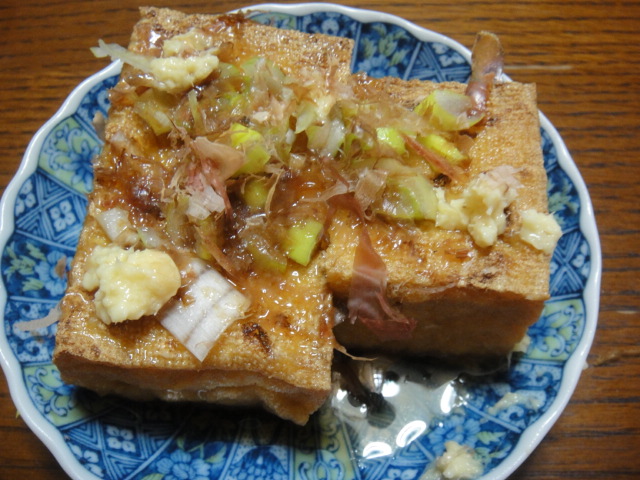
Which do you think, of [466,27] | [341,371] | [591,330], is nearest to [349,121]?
[341,371]

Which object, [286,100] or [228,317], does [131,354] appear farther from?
[286,100]

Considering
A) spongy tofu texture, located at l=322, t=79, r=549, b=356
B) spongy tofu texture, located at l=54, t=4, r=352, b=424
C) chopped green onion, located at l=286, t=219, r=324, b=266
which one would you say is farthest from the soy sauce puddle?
chopped green onion, located at l=286, t=219, r=324, b=266

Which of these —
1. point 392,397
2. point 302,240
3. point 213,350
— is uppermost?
point 302,240

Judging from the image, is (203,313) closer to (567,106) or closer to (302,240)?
(302,240)

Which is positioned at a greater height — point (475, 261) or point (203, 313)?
point (475, 261)

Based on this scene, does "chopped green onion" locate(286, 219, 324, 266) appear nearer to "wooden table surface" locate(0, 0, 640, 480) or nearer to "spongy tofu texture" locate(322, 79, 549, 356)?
"spongy tofu texture" locate(322, 79, 549, 356)

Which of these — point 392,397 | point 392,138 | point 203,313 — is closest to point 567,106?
point 392,138
